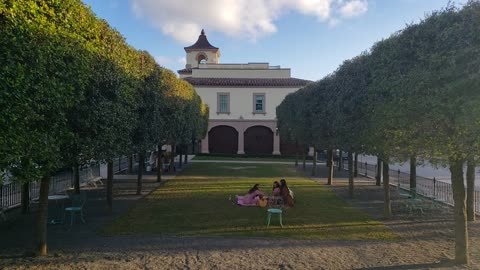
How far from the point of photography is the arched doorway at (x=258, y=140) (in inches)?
1763

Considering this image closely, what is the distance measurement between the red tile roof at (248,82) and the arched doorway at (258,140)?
5013mm

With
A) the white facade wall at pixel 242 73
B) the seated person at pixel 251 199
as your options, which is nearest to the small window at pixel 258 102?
the white facade wall at pixel 242 73

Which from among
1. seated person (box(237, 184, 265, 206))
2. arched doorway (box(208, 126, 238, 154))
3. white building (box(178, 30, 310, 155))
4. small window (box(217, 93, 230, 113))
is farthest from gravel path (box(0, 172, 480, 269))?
arched doorway (box(208, 126, 238, 154))

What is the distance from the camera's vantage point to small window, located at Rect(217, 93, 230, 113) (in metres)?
44.0

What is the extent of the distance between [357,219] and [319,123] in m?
5.62

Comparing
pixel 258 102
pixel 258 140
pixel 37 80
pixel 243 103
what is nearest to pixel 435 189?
pixel 37 80

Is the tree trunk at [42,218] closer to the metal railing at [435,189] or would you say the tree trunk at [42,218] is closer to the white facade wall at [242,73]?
the metal railing at [435,189]

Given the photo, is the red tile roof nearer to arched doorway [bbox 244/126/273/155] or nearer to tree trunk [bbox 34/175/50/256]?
arched doorway [bbox 244/126/273/155]

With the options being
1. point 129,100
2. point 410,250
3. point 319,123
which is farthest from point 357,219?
point 129,100

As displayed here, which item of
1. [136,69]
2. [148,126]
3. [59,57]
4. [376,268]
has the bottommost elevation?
[376,268]

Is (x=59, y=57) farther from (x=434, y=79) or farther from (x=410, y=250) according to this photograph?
(x=410, y=250)

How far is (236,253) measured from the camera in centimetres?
816

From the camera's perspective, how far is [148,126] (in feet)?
41.6

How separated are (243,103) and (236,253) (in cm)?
3635
